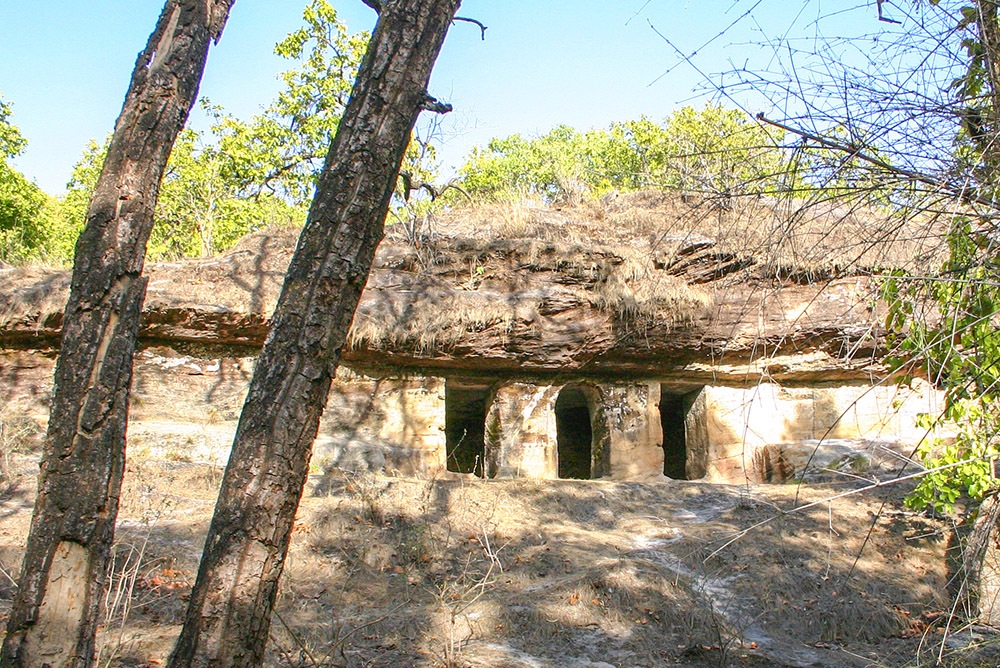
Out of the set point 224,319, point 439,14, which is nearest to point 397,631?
point 439,14

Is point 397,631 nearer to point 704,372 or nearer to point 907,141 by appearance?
point 907,141

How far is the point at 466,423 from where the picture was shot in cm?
1377

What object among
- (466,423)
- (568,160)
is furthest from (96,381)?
(568,160)

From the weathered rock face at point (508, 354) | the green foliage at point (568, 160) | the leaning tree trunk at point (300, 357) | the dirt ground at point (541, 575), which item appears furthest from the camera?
the green foliage at point (568, 160)

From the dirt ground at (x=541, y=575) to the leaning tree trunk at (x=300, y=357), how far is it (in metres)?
1.45

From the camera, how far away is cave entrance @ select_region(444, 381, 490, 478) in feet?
37.0

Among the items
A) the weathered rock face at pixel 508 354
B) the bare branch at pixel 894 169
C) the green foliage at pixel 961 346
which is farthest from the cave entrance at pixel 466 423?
the bare branch at pixel 894 169

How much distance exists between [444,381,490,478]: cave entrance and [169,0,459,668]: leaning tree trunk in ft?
25.2

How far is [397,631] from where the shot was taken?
5219mm

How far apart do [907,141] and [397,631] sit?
412cm

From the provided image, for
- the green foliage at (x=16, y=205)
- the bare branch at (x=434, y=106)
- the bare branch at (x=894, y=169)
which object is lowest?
the bare branch at (x=894, y=169)

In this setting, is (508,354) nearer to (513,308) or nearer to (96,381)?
(513,308)

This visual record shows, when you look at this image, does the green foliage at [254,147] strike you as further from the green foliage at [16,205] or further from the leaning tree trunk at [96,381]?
the leaning tree trunk at [96,381]

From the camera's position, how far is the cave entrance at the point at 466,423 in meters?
11.3
